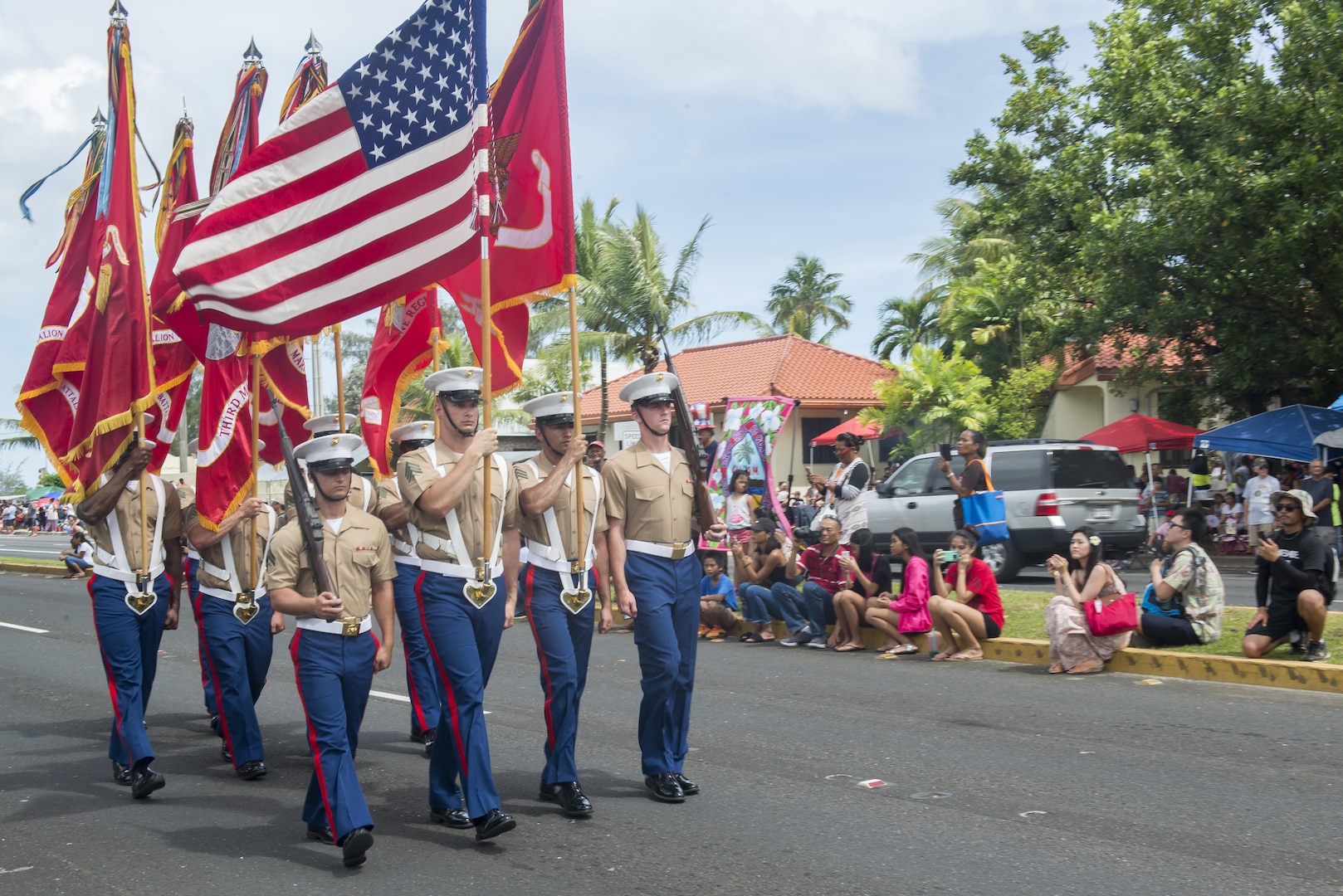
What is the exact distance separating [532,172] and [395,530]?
238 centimetres

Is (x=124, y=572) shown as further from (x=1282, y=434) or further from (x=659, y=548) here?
(x=1282, y=434)

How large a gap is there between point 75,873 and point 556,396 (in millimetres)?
3086

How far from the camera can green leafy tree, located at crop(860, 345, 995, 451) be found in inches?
1252

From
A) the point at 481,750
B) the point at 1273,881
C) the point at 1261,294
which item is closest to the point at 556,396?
the point at 481,750

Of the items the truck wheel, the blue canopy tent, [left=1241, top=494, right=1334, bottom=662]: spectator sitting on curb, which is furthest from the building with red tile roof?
[left=1241, top=494, right=1334, bottom=662]: spectator sitting on curb

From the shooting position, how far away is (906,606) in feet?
37.0

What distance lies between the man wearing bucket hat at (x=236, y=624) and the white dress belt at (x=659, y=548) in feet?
7.25

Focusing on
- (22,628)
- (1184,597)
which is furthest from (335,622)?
(22,628)

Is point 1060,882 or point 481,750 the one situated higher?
point 481,750

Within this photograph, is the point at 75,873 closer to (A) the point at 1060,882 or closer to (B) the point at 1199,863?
(A) the point at 1060,882

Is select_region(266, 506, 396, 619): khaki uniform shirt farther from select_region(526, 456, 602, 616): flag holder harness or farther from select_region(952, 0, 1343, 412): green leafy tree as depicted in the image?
select_region(952, 0, 1343, 412): green leafy tree

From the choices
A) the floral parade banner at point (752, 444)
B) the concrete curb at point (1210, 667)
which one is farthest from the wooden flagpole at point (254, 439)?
the floral parade banner at point (752, 444)

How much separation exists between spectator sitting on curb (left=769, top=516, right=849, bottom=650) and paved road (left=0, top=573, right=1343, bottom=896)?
201 cm

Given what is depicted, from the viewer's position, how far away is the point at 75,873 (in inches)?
218
